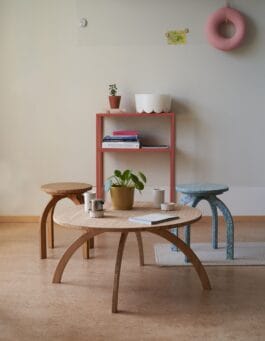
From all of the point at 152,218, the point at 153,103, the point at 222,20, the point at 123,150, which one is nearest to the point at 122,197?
the point at 152,218

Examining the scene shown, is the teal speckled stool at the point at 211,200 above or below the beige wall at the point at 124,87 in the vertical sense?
below

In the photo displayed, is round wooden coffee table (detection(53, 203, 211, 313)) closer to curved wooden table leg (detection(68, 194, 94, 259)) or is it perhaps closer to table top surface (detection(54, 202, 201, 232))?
table top surface (detection(54, 202, 201, 232))

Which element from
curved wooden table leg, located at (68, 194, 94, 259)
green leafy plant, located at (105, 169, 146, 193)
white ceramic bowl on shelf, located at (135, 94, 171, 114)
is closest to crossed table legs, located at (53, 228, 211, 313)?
green leafy plant, located at (105, 169, 146, 193)

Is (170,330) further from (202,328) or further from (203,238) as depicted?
(203,238)

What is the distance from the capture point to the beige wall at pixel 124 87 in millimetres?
4285

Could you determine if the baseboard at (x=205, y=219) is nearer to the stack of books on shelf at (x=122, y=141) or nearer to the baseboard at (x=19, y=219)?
the baseboard at (x=19, y=219)

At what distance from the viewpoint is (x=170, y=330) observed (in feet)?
7.10

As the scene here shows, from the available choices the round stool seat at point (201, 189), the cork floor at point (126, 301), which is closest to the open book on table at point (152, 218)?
the cork floor at point (126, 301)

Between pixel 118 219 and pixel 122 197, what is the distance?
0.28 m

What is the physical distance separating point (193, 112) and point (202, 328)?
250cm

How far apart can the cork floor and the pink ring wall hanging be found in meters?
1.93

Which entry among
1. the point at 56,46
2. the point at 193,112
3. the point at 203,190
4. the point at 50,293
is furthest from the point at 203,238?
the point at 56,46

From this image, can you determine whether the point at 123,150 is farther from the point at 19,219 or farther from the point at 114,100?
the point at 19,219

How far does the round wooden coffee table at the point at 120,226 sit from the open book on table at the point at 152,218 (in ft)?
0.09
